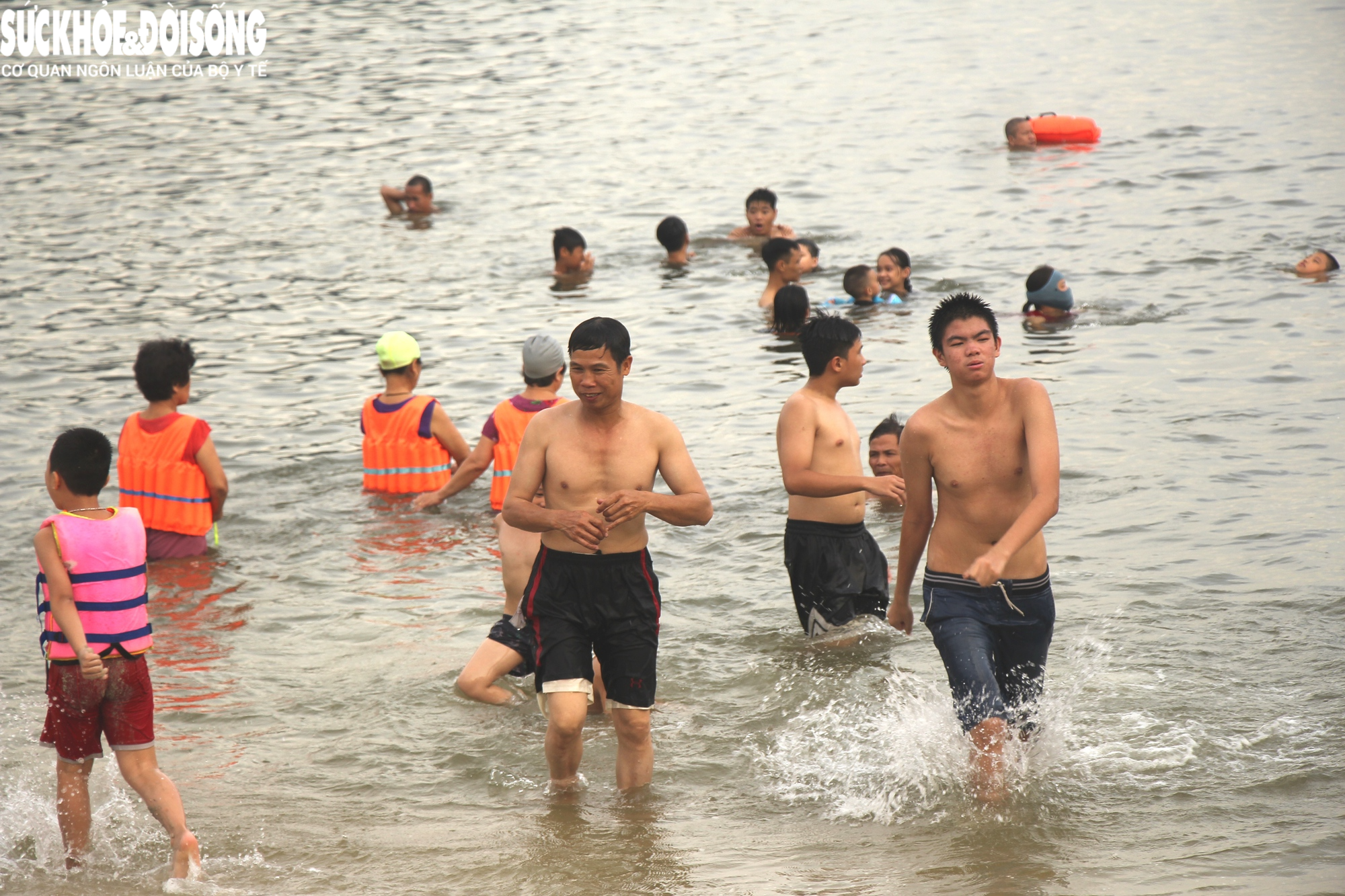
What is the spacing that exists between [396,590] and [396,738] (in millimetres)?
2169

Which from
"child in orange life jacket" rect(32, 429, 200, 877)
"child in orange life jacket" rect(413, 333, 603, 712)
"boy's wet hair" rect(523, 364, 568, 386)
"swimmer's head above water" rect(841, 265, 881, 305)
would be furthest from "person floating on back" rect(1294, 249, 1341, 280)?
"child in orange life jacket" rect(32, 429, 200, 877)

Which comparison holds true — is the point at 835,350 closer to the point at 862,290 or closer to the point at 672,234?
the point at 862,290

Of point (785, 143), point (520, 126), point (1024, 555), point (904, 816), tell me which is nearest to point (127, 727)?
point (904, 816)

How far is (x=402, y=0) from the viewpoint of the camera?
45062 mm

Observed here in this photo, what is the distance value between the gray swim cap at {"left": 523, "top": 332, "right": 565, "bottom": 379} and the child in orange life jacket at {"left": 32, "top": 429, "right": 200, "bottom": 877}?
2.97 metres

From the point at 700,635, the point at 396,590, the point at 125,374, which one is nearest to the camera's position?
the point at 700,635

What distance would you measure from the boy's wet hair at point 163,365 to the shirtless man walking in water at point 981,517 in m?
4.76

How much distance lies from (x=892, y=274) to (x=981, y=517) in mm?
9887

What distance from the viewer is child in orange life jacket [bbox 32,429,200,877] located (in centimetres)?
496

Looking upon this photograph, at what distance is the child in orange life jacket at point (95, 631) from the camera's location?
16.3 feet

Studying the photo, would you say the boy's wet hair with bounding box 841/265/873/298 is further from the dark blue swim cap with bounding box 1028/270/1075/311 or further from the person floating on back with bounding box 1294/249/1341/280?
the person floating on back with bounding box 1294/249/1341/280

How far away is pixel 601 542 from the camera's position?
17.5 feet

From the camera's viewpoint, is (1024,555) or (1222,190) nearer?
(1024,555)

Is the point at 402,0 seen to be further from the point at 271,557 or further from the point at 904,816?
the point at 904,816
